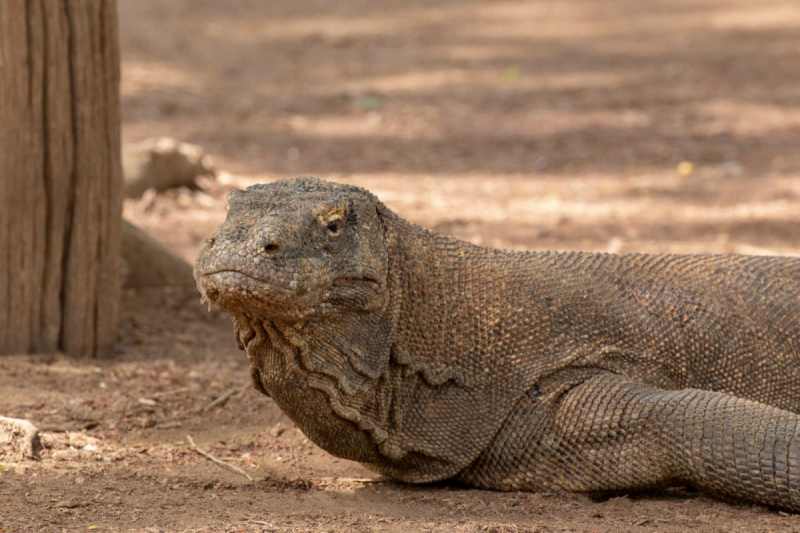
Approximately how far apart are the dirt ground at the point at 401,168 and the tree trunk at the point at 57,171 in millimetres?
270

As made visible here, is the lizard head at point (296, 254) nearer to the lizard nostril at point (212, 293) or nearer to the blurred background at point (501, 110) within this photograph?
the lizard nostril at point (212, 293)

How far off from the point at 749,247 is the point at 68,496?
18.5 ft

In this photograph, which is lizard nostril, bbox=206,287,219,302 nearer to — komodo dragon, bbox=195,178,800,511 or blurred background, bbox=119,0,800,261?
komodo dragon, bbox=195,178,800,511

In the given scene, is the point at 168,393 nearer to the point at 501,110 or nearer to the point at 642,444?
the point at 642,444

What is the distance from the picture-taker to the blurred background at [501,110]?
8.81 metres

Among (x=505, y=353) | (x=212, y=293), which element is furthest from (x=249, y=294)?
(x=505, y=353)

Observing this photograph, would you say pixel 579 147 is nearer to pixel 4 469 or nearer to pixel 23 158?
pixel 23 158

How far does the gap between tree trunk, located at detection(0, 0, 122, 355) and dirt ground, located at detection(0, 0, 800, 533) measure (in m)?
0.27

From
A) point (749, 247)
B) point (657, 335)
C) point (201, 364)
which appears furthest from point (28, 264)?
point (749, 247)

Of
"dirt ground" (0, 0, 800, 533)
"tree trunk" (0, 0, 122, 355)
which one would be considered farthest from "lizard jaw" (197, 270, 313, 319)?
"tree trunk" (0, 0, 122, 355)

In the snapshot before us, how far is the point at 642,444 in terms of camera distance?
3832mm

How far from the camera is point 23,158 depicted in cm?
528

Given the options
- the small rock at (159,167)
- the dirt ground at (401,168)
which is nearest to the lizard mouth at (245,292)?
the dirt ground at (401,168)

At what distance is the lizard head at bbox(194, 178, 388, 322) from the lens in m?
3.21
